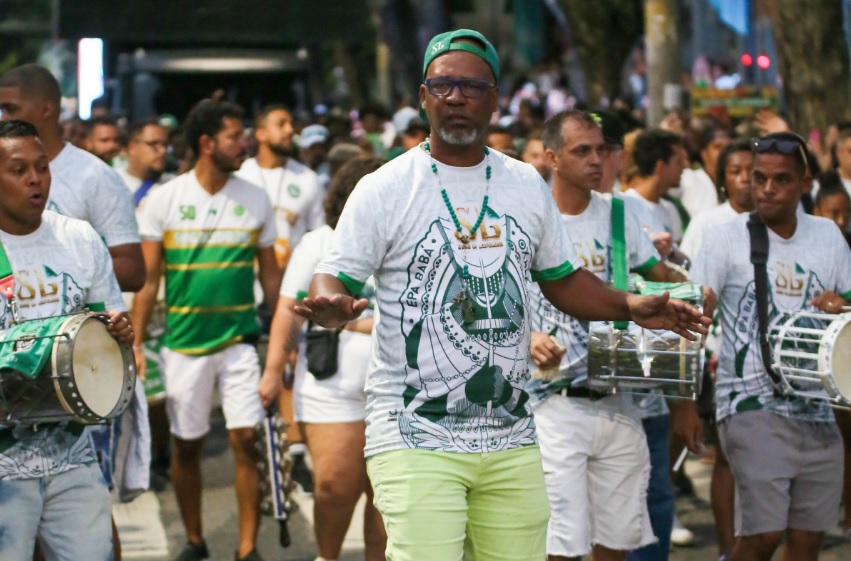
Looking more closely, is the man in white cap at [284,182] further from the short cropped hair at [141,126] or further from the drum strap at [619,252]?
the drum strap at [619,252]

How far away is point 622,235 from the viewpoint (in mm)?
6832

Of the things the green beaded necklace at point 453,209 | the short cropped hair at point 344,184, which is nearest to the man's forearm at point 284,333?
the short cropped hair at point 344,184

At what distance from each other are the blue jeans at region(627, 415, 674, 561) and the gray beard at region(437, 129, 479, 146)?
2629mm

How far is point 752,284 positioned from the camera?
6.80m

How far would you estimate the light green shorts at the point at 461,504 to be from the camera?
16.0 ft

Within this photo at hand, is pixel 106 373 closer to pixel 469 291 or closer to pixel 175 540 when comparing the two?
pixel 469 291

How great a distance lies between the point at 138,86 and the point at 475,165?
50.4 feet

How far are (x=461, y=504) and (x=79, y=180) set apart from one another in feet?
9.02

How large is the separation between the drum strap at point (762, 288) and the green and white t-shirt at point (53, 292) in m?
2.61

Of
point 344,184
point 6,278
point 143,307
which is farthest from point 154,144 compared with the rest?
point 6,278

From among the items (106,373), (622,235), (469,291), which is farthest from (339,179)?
(469,291)

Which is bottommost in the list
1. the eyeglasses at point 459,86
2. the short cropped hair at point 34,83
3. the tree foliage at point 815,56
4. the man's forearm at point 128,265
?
the man's forearm at point 128,265

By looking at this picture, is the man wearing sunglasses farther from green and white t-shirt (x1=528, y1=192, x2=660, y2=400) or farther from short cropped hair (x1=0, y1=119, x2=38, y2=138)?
short cropped hair (x1=0, y1=119, x2=38, y2=138)

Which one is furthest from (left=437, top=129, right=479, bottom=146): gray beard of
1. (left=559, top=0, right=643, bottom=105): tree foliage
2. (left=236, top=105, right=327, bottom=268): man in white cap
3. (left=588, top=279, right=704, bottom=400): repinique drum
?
(left=559, top=0, right=643, bottom=105): tree foliage
